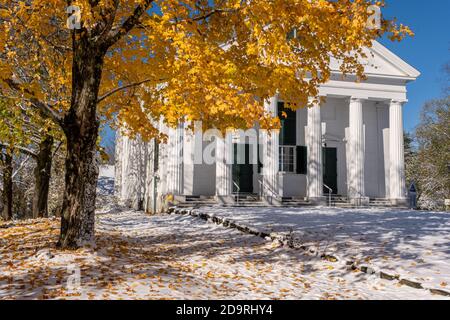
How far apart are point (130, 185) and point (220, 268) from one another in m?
22.4

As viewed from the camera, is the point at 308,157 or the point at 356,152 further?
the point at 356,152

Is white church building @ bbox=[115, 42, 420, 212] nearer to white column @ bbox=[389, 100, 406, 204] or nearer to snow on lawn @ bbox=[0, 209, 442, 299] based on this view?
white column @ bbox=[389, 100, 406, 204]

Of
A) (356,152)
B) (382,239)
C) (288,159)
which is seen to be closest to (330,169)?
(356,152)

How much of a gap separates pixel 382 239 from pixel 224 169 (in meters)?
12.6

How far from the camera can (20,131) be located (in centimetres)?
1515

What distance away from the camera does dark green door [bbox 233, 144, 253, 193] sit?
2436 centimetres

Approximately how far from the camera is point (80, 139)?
886 centimetres

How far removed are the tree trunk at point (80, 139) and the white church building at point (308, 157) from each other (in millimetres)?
12647

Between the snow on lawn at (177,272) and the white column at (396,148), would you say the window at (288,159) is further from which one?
the snow on lawn at (177,272)

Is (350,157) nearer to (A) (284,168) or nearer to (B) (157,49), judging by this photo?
(A) (284,168)

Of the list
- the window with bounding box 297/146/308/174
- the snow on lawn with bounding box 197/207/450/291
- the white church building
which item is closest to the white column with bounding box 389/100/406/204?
the white church building

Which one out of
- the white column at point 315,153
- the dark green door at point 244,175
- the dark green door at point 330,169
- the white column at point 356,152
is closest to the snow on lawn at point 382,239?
the dark green door at point 244,175

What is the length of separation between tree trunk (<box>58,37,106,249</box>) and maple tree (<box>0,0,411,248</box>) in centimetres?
2

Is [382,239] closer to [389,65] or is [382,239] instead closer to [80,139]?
[80,139]
